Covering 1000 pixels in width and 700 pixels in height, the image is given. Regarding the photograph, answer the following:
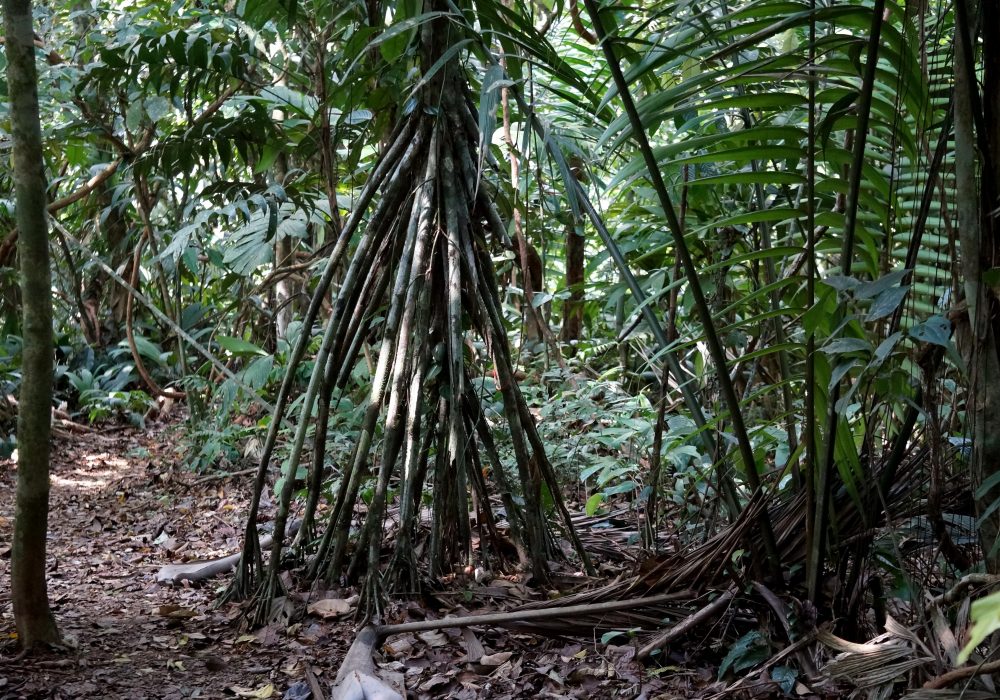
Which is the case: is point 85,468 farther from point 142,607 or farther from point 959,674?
point 959,674

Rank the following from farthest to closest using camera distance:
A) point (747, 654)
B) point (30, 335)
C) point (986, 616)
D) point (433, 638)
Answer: point (433, 638)
point (30, 335)
point (747, 654)
point (986, 616)

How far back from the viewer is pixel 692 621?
1858 millimetres

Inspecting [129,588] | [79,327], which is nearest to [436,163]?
[129,588]

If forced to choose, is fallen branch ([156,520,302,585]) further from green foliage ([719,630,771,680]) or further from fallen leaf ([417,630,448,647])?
green foliage ([719,630,771,680])

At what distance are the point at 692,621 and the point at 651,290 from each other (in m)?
1.21

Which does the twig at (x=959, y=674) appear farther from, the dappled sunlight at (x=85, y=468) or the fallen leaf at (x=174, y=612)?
the dappled sunlight at (x=85, y=468)

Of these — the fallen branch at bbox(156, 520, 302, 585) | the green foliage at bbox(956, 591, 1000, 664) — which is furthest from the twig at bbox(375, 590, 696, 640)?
the green foliage at bbox(956, 591, 1000, 664)

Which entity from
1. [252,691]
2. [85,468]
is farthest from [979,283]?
[85,468]

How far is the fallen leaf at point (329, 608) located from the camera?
2.37m

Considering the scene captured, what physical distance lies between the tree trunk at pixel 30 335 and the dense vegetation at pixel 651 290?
0.62 m

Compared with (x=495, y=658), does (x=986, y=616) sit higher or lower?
higher

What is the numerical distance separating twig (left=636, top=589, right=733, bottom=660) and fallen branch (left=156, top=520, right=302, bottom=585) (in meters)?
1.65

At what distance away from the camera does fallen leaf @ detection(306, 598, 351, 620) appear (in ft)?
7.77

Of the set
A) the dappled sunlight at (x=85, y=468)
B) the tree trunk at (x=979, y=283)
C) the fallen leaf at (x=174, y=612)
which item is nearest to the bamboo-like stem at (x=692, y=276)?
the tree trunk at (x=979, y=283)
